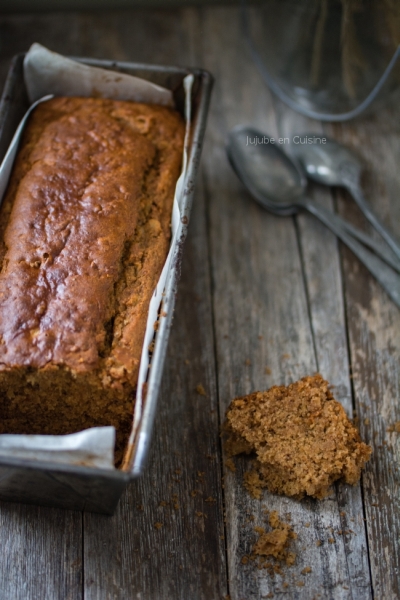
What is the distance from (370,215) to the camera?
314 cm

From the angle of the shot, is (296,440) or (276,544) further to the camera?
(296,440)

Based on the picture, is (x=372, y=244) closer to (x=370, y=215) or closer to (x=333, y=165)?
(x=370, y=215)

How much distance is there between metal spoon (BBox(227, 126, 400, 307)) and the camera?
316 cm

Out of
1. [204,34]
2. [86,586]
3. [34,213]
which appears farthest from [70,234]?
[204,34]

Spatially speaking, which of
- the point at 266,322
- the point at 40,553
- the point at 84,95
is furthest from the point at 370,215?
the point at 40,553

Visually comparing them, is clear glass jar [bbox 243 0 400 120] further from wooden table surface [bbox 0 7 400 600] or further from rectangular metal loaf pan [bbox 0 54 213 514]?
rectangular metal loaf pan [bbox 0 54 213 514]

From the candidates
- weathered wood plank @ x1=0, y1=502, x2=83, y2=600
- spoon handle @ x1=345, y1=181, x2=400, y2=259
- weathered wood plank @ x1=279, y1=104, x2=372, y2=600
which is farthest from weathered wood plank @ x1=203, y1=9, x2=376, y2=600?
weathered wood plank @ x1=0, y1=502, x2=83, y2=600

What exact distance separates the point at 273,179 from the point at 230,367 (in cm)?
106

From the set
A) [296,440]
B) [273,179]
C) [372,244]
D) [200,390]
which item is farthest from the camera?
[273,179]

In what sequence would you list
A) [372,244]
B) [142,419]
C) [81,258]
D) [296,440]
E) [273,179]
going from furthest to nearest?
[273,179], [372,244], [296,440], [81,258], [142,419]

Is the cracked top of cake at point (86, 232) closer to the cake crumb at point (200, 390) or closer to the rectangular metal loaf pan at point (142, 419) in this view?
the rectangular metal loaf pan at point (142, 419)

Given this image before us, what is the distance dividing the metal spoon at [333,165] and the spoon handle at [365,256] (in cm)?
18

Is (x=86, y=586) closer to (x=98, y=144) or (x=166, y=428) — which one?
(x=166, y=428)

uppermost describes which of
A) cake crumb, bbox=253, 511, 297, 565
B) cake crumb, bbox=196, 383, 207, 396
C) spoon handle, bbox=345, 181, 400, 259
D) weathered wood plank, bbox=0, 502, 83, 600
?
spoon handle, bbox=345, 181, 400, 259
